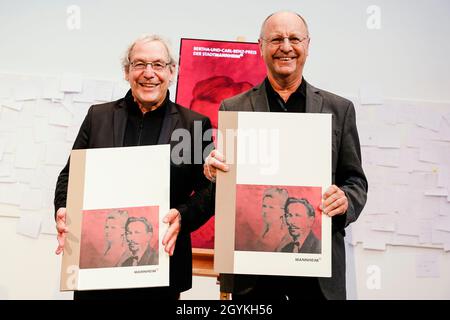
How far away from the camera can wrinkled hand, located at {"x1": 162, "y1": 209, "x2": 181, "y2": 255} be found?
1.19m

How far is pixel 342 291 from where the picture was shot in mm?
1241

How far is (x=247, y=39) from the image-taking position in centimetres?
209

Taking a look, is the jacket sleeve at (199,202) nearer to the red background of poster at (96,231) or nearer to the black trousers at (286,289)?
the red background of poster at (96,231)

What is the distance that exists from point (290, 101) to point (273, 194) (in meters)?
0.35

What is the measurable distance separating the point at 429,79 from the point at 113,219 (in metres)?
1.73

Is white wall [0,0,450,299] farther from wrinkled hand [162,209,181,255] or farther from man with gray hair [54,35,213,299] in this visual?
wrinkled hand [162,209,181,255]

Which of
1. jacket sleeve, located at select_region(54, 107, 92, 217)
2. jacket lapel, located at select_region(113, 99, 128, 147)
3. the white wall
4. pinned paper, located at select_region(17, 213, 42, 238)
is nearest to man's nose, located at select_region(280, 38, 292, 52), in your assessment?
jacket lapel, located at select_region(113, 99, 128, 147)

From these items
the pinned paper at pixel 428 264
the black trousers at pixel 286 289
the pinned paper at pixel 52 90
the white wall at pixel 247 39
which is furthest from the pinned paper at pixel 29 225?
the pinned paper at pixel 428 264

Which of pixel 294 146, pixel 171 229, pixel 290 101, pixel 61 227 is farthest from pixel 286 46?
pixel 61 227

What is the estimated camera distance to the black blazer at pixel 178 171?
1.29m

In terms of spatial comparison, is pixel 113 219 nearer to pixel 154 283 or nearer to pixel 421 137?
pixel 154 283

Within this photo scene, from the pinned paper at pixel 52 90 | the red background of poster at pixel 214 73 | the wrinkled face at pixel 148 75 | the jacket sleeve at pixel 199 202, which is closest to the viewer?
the jacket sleeve at pixel 199 202

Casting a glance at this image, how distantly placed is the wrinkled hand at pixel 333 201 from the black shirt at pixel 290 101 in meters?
0.31

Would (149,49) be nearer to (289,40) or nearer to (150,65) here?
(150,65)
